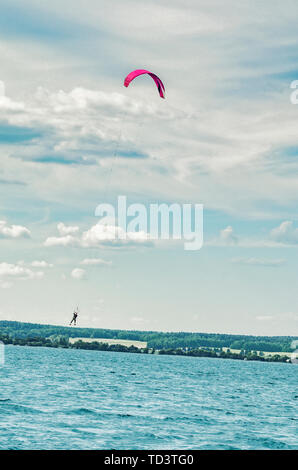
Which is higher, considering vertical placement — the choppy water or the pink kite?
the pink kite

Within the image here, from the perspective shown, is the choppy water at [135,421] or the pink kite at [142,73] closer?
the choppy water at [135,421]

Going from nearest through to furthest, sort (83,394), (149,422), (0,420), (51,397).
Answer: (0,420)
(149,422)
(51,397)
(83,394)

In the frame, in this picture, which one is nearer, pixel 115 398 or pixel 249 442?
pixel 249 442

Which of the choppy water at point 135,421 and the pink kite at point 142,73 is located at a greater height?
the pink kite at point 142,73

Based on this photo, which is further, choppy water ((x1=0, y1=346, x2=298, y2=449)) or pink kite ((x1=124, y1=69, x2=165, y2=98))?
pink kite ((x1=124, y1=69, x2=165, y2=98))

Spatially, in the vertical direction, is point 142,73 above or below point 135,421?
above

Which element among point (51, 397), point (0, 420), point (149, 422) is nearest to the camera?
point (0, 420)

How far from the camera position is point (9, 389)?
2341 inches

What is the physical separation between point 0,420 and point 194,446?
12.9 metres

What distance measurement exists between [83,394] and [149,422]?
19402mm

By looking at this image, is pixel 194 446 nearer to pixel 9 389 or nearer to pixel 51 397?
pixel 51 397
